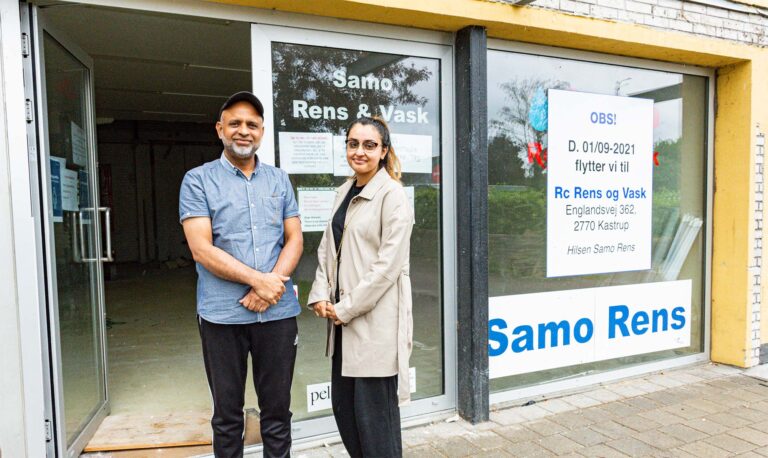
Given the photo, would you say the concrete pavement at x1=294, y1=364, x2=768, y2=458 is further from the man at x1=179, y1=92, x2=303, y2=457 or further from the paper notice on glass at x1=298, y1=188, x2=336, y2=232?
the paper notice on glass at x1=298, y1=188, x2=336, y2=232

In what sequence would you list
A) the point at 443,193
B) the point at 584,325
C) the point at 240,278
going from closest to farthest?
the point at 240,278 < the point at 443,193 < the point at 584,325

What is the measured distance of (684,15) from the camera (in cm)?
420

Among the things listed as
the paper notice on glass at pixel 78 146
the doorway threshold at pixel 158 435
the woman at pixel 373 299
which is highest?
A: the paper notice on glass at pixel 78 146

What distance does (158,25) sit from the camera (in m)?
4.83

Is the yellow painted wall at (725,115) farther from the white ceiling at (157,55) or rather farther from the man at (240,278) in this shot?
the white ceiling at (157,55)

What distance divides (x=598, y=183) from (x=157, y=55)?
5.09 meters

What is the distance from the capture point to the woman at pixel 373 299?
232 centimetres

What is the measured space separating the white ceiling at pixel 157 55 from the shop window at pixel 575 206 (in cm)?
232

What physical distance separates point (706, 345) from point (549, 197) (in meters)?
2.33

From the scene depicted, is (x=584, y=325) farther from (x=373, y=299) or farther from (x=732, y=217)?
(x=373, y=299)

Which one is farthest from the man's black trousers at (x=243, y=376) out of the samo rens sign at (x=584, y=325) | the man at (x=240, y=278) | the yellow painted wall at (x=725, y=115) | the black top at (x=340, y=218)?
the yellow painted wall at (x=725, y=115)

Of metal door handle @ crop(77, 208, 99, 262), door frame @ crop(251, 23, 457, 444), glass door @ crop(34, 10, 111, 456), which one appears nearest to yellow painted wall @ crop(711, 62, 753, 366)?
door frame @ crop(251, 23, 457, 444)

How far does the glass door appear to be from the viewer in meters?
2.78

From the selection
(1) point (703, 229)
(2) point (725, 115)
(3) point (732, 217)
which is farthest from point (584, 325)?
(2) point (725, 115)
